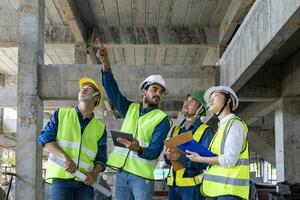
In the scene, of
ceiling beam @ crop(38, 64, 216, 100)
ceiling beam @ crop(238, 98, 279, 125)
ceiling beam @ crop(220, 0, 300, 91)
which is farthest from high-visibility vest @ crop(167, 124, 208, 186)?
ceiling beam @ crop(238, 98, 279, 125)

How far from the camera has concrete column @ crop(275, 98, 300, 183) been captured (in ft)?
36.3

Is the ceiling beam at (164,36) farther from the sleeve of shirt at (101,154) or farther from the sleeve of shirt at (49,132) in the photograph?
the sleeve of shirt at (49,132)

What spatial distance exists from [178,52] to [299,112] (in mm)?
7320

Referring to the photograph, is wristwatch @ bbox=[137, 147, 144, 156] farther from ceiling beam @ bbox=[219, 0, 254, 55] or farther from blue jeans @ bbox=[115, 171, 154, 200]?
ceiling beam @ bbox=[219, 0, 254, 55]

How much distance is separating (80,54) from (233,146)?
1121 centimetres

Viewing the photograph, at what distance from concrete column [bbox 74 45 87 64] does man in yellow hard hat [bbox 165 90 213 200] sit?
31.5ft

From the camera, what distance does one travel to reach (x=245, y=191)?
13.5ft

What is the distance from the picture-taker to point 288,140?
11.2 metres

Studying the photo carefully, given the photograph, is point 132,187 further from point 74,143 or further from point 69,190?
point 74,143

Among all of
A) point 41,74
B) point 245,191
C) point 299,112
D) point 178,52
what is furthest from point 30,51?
point 178,52

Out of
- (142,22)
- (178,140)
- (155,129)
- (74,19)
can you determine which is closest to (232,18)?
(142,22)

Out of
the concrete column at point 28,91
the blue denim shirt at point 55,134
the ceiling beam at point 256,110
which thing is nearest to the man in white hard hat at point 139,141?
the blue denim shirt at point 55,134

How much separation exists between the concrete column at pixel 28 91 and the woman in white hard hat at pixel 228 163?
21.5 feet

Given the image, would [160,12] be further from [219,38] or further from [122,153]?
[122,153]
